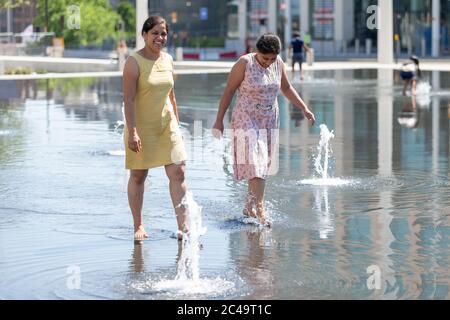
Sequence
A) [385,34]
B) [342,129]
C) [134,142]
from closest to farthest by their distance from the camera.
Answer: [134,142] < [342,129] < [385,34]

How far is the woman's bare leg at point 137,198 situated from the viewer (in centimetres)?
1019

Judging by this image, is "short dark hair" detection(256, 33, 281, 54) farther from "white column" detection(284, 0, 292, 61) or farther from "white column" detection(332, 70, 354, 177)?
"white column" detection(284, 0, 292, 61)

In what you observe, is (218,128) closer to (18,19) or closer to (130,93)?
(130,93)

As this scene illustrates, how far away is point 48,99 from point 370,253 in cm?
2045

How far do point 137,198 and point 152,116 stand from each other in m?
0.66

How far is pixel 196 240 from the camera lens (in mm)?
9719

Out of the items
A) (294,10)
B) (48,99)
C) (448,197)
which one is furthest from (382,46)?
(448,197)

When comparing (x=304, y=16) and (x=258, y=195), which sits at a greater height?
(x=304, y=16)

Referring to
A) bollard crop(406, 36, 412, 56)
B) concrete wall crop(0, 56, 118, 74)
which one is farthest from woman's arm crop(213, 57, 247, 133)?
bollard crop(406, 36, 412, 56)

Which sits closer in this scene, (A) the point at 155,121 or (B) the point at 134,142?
(B) the point at 134,142

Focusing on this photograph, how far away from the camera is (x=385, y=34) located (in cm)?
5647

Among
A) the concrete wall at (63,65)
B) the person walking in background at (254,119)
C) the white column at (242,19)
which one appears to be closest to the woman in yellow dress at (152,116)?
the person walking in background at (254,119)

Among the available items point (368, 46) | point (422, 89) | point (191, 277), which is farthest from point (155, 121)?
point (368, 46)

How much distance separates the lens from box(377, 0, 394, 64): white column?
55688 millimetres
